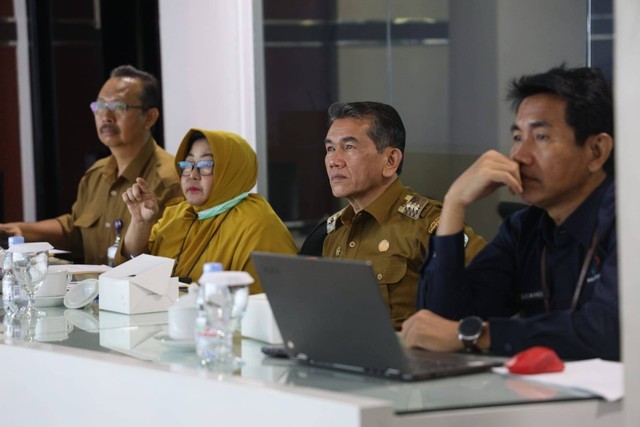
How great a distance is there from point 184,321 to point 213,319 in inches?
8.4

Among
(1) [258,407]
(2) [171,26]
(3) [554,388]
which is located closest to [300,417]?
(1) [258,407]

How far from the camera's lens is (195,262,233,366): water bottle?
216 centimetres

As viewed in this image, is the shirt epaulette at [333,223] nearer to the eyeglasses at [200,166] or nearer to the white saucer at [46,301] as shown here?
the eyeglasses at [200,166]

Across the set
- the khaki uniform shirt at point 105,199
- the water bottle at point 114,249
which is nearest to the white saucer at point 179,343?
the water bottle at point 114,249

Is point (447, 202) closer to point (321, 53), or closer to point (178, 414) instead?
point (178, 414)

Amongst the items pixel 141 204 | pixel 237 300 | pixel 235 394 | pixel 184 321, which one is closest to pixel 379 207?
pixel 141 204

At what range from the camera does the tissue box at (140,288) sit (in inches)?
119

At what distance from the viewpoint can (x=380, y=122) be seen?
375cm

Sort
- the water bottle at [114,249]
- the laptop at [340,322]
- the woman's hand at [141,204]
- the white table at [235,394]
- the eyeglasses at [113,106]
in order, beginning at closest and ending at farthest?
the white table at [235,394] < the laptop at [340,322] < the woman's hand at [141,204] < the water bottle at [114,249] < the eyeglasses at [113,106]

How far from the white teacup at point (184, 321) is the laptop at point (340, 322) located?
24cm

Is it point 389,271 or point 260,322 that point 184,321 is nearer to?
point 260,322

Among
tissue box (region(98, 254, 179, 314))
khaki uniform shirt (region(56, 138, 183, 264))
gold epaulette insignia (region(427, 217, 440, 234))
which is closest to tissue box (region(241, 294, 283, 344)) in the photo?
tissue box (region(98, 254, 179, 314))

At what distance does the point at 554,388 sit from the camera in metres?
1.97

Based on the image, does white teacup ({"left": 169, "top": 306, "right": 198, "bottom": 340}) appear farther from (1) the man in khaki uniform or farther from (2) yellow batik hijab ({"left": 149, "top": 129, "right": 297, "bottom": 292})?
(2) yellow batik hijab ({"left": 149, "top": 129, "right": 297, "bottom": 292})
